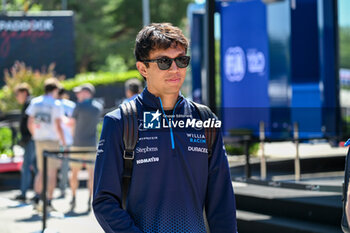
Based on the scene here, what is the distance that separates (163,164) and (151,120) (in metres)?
0.21

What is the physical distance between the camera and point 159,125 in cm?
286

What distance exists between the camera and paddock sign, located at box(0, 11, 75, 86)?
2488 cm

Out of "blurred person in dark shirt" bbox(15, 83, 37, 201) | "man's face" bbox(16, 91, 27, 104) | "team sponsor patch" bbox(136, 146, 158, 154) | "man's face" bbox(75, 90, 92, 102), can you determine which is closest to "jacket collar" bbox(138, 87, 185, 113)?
"team sponsor patch" bbox(136, 146, 158, 154)

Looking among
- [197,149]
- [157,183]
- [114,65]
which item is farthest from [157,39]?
[114,65]

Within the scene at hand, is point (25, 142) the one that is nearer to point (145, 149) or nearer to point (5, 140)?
point (5, 140)

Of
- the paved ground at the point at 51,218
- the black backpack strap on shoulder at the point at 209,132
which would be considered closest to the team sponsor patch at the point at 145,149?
the black backpack strap on shoulder at the point at 209,132

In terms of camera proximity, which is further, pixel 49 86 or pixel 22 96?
pixel 22 96

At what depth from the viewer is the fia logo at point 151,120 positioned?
2863mm

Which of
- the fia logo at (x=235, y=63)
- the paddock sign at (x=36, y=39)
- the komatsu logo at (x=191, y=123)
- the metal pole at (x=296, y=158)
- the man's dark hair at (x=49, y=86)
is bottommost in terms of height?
the metal pole at (x=296, y=158)

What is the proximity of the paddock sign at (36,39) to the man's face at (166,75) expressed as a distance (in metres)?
22.6

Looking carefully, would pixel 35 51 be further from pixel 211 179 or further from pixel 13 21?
pixel 211 179

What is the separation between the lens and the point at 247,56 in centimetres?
1212

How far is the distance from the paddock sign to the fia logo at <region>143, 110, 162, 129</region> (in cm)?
2270

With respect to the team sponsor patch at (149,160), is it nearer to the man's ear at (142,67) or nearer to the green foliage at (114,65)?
the man's ear at (142,67)
